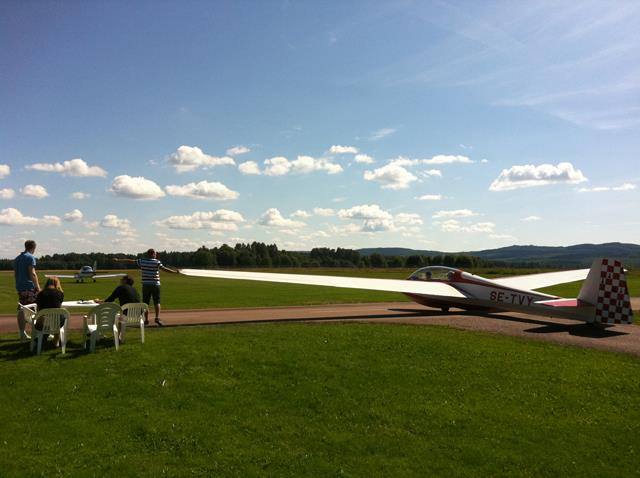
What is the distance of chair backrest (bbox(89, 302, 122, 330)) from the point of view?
33.7 feet

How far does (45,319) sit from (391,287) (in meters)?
13.8

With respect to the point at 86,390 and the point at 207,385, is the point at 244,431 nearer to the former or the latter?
the point at 207,385

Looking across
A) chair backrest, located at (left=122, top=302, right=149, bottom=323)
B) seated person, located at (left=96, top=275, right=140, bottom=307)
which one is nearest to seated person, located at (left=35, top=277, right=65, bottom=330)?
seated person, located at (left=96, top=275, right=140, bottom=307)

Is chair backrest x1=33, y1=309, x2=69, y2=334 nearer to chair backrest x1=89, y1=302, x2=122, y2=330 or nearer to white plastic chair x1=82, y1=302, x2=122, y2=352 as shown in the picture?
white plastic chair x1=82, y1=302, x2=122, y2=352

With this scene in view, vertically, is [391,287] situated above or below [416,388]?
above

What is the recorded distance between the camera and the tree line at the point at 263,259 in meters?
123

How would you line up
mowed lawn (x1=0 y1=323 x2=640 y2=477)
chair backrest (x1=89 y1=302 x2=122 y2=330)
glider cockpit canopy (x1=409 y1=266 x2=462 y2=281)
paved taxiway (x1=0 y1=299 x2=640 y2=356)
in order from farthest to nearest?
1. glider cockpit canopy (x1=409 y1=266 x2=462 y2=281)
2. paved taxiway (x1=0 y1=299 x2=640 y2=356)
3. chair backrest (x1=89 y1=302 x2=122 y2=330)
4. mowed lawn (x1=0 y1=323 x2=640 y2=477)

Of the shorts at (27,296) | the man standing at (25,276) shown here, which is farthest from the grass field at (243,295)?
the man standing at (25,276)

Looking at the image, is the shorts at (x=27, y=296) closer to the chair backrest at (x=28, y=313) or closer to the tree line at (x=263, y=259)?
the chair backrest at (x=28, y=313)

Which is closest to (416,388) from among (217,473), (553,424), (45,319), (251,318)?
(553,424)

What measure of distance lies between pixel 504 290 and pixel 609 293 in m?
3.94

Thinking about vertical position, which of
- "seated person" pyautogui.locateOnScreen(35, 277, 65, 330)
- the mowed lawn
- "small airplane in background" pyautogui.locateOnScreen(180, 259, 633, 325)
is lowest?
the mowed lawn

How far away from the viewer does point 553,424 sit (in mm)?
8125

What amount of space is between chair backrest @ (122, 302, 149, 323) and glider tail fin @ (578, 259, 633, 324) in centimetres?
1516
